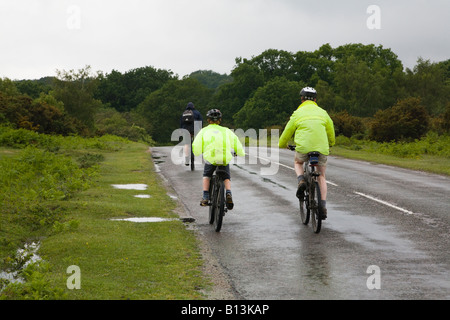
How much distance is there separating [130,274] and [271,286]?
191 cm

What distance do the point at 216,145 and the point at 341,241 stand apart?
2.94 m

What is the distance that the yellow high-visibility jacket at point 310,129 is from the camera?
10055 mm

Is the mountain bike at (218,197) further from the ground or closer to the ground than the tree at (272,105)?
closer to the ground

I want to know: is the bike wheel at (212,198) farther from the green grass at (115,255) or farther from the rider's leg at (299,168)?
the rider's leg at (299,168)

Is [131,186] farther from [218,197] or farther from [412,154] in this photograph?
[412,154]

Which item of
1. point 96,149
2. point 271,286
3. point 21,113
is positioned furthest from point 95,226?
point 21,113

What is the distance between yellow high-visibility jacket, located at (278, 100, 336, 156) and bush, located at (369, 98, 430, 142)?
30.7m

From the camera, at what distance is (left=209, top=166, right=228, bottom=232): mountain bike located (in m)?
10.3

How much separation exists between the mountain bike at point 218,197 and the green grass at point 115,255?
60cm

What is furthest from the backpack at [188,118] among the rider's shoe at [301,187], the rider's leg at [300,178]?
the rider's shoe at [301,187]

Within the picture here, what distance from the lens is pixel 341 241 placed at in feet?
30.9

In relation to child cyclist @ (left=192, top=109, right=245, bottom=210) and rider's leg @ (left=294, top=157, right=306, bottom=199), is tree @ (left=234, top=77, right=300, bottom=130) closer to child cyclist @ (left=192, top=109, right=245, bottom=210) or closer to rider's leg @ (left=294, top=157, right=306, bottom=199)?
child cyclist @ (left=192, top=109, right=245, bottom=210)

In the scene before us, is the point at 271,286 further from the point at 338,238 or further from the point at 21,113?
the point at 21,113

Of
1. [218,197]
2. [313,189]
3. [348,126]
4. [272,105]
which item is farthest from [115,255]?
[272,105]
